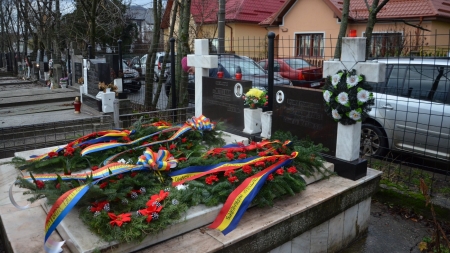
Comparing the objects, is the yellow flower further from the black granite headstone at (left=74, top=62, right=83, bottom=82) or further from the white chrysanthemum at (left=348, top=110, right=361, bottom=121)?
the black granite headstone at (left=74, top=62, right=83, bottom=82)

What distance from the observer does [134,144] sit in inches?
190

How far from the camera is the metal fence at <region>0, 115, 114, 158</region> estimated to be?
6742 mm

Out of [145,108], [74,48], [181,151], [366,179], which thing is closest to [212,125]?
[181,151]

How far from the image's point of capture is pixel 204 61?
665 cm

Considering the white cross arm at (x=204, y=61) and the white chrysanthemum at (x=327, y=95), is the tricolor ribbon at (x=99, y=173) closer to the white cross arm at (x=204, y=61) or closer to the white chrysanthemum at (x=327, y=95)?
the white chrysanthemum at (x=327, y=95)

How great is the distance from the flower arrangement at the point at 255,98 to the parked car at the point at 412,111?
1.87m

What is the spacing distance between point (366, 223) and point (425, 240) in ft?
2.02

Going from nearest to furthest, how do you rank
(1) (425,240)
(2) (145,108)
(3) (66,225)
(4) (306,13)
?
(3) (66,225), (1) (425,240), (2) (145,108), (4) (306,13)

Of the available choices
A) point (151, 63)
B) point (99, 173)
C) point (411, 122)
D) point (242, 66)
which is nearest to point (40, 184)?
point (99, 173)

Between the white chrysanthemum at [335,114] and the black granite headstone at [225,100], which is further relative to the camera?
the black granite headstone at [225,100]

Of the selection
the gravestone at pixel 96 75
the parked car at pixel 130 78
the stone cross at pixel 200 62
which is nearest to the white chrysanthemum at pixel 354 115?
the stone cross at pixel 200 62

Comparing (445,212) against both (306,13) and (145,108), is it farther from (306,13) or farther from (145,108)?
(306,13)

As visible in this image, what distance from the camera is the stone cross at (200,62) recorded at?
21.6ft

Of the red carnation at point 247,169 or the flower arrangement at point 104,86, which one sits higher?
the flower arrangement at point 104,86
